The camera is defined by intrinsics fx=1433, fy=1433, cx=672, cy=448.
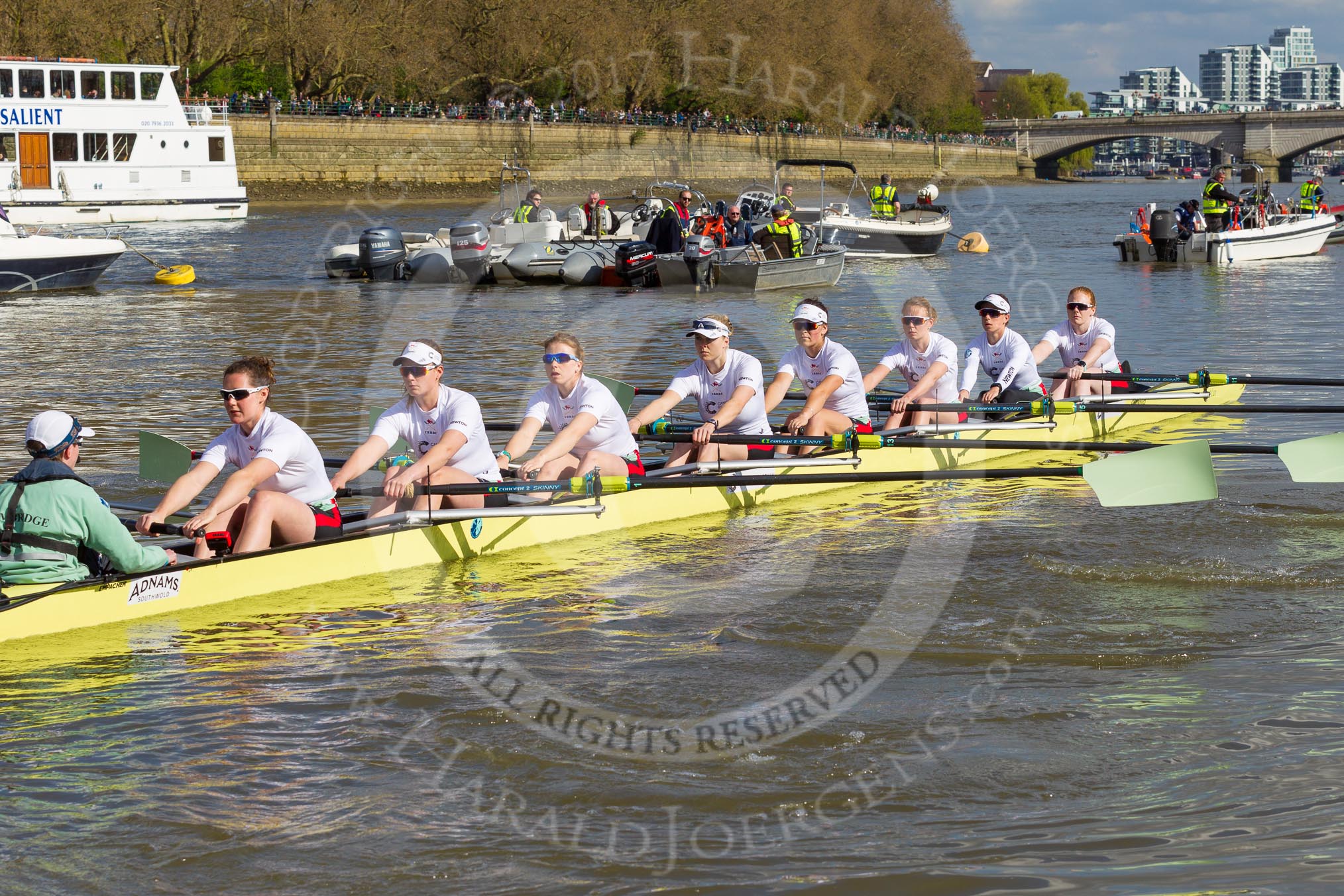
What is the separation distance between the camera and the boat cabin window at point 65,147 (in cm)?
4247

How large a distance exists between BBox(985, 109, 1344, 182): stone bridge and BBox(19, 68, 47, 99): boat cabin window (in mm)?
79852

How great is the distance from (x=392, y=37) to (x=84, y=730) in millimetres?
63503

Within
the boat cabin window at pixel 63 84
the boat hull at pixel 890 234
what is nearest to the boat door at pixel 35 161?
the boat cabin window at pixel 63 84

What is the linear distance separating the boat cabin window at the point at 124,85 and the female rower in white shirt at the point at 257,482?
1551 inches

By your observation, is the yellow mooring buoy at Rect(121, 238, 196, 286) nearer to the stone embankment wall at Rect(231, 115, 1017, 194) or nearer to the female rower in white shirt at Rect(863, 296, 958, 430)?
the female rower in white shirt at Rect(863, 296, 958, 430)

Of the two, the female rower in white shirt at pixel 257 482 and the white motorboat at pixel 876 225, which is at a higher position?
the white motorboat at pixel 876 225

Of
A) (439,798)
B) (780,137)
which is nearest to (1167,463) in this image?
(439,798)

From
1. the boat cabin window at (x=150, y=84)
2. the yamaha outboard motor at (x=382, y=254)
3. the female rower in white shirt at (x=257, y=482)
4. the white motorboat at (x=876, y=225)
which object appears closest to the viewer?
the female rower in white shirt at (x=257, y=482)

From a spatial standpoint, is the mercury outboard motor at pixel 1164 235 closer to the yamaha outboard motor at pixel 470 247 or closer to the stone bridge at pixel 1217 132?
the yamaha outboard motor at pixel 470 247

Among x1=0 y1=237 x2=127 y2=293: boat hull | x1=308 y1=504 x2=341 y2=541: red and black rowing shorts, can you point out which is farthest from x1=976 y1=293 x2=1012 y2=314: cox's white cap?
x1=0 y1=237 x2=127 y2=293: boat hull

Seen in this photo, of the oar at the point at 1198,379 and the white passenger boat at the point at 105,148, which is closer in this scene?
the oar at the point at 1198,379

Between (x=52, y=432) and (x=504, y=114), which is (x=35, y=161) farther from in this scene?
(x=52, y=432)

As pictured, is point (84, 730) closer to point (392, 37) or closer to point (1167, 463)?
point (1167, 463)

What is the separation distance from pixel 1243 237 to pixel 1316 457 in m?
25.4
